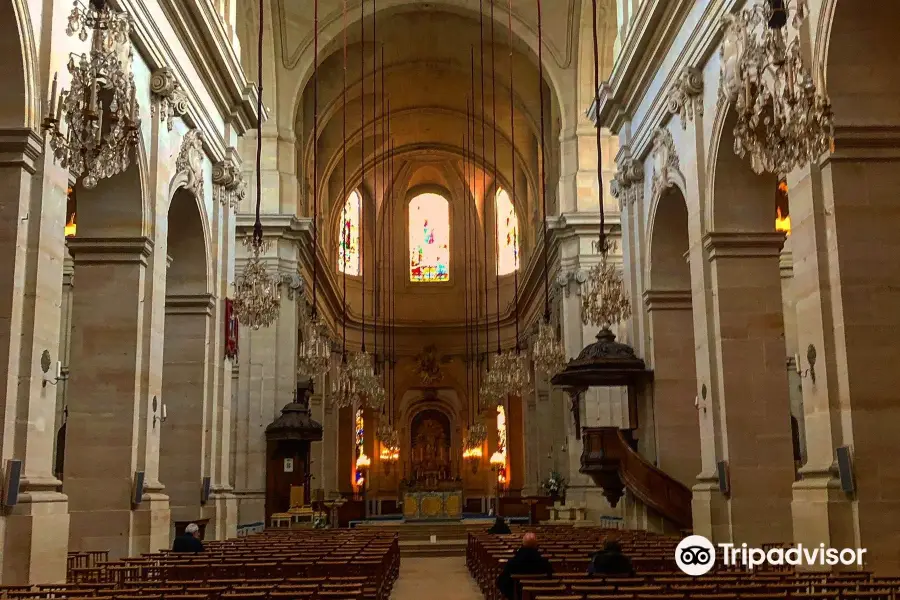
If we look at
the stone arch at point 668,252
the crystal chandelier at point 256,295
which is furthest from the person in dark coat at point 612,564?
the stone arch at point 668,252

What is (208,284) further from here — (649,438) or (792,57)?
(792,57)

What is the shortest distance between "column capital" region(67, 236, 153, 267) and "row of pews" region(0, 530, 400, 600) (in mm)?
4253

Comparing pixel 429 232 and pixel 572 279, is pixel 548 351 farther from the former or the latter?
pixel 429 232

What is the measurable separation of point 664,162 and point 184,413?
9366 mm

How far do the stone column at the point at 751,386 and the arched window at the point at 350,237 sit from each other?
24.8m

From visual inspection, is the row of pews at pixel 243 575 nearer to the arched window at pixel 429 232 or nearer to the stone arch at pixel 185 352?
the stone arch at pixel 185 352

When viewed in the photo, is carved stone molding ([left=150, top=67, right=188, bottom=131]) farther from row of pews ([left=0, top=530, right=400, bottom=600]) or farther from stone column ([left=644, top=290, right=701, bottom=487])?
stone column ([left=644, top=290, right=701, bottom=487])

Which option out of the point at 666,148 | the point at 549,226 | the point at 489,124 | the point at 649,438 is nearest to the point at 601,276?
the point at 666,148

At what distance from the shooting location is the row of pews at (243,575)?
7.35m

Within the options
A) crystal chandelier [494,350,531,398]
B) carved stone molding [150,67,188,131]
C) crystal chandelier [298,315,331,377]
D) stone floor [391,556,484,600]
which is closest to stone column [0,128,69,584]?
carved stone molding [150,67,188,131]

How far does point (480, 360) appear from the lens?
127 ft

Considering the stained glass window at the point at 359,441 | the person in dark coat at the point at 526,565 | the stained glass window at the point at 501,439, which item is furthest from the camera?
the stained glass window at the point at 501,439

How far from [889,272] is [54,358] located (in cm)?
894

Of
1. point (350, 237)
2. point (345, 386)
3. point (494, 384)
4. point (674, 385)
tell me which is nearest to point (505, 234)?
point (350, 237)
